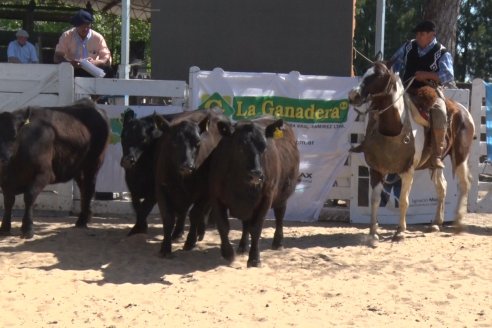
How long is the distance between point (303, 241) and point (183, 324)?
11.5 ft

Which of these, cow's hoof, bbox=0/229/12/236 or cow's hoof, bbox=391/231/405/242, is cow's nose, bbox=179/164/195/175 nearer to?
cow's hoof, bbox=0/229/12/236

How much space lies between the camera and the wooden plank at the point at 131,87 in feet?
34.4

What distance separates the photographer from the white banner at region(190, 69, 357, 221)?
1041 cm

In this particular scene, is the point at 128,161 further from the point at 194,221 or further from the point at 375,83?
the point at 375,83

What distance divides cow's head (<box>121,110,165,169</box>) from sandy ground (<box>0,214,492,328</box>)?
1.01 metres

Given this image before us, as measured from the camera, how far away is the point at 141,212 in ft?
29.9

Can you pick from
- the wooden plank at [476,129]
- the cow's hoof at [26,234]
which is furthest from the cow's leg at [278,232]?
the wooden plank at [476,129]

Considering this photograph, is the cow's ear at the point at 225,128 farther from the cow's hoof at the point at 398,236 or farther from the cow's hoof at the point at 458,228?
the cow's hoof at the point at 458,228

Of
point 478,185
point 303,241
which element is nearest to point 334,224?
point 303,241

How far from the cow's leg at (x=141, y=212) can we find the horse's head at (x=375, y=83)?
8.64 feet

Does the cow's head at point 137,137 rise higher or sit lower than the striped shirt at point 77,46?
lower

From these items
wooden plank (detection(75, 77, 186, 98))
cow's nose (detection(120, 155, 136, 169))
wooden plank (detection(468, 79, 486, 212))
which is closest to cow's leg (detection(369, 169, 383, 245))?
wooden plank (detection(468, 79, 486, 212))

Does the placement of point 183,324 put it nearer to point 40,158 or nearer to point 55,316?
point 55,316

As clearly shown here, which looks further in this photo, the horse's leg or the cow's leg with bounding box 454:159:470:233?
the cow's leg with bounding box 454:159:470:233
